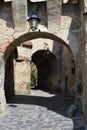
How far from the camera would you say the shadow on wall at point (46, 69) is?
61.7ft

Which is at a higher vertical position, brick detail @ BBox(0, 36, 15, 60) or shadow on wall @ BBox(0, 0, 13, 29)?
shadow on wall @ BBox(0, 0, 13, 29)

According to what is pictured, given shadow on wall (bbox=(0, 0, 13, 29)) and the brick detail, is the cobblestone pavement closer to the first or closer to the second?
the brick detail

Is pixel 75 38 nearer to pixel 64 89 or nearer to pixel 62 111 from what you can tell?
pixel 62 111

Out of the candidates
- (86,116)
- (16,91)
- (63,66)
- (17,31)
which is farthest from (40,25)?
(63,66)

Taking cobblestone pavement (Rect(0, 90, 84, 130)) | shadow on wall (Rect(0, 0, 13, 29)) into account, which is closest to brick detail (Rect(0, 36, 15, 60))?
shadow on wall (Rect(0, 0, 13, 29))

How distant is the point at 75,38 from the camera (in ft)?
26.3

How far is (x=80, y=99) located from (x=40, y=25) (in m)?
2.20

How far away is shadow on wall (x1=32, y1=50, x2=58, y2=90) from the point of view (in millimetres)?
18797

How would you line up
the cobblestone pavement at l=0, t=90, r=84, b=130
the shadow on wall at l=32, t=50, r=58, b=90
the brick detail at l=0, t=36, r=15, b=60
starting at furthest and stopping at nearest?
the shadow on wall at l=32, t=50, r=58, b=90
the brick detail at l=0, t=36, r=15, b=60
the cobblestone pavement at l=0, t=90, r=84, b=130

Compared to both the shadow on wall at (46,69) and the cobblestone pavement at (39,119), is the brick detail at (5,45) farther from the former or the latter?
the shadow on wall at (46,69)

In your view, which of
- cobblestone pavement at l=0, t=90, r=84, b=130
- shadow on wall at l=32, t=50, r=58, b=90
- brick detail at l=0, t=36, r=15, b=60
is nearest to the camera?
cobblestone pavement at l=0, t=90, r=84, b=130

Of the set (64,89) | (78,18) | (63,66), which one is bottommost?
(64,89)

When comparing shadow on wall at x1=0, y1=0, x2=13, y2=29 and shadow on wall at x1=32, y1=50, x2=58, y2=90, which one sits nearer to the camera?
shadow on wall at x1=0, y1=0, x2=13, y2=29

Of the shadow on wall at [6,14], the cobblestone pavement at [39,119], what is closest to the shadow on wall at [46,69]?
the cobblestone pavement at [39,119]
